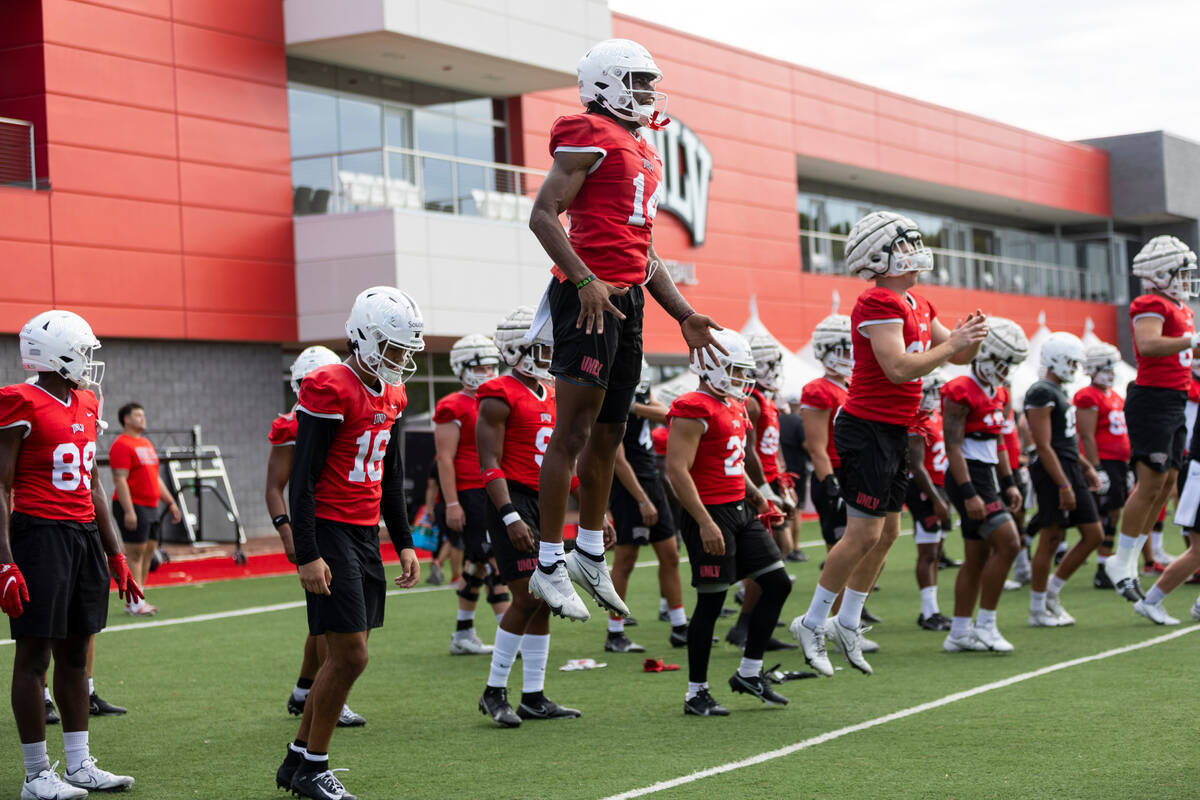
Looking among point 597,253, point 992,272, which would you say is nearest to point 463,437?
point 597,253

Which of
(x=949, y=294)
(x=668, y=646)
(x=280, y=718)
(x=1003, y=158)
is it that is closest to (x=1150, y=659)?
(x=668, y=646)

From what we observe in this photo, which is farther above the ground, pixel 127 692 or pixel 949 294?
pixel 949 294

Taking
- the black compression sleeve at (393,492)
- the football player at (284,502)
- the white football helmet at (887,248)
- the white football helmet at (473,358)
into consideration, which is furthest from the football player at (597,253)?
the white football helmet at (473,358)

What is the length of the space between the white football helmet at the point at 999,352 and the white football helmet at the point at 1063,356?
114 cm

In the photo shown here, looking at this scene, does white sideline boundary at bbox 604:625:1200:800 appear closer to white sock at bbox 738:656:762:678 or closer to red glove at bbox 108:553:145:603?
white sock at bbox 738:656:762:678

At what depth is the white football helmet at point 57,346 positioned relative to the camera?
6.70 metres

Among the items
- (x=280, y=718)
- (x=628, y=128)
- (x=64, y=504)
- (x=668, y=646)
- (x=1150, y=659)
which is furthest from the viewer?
(x=668, y=646)

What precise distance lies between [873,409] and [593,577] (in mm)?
2337

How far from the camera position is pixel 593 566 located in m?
5.82

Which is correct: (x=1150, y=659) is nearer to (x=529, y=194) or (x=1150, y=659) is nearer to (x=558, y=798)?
(x=558, y=798)

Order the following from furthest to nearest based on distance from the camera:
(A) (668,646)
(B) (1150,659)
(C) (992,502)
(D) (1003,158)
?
(D) (1003,158) < (A) (668,646) < (C) (992,502) < (B) (1150,659)

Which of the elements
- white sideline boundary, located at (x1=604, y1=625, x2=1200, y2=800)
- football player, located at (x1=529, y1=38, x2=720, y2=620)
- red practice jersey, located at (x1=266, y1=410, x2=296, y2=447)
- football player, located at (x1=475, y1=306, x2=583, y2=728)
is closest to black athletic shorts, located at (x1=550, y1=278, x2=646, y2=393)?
football player, located at (x1=529, y1=38, x2=720, y2=620)

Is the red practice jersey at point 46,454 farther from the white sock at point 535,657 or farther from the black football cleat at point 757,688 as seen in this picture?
the black football cleat at point 757,688

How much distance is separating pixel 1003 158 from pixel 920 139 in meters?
4.96
